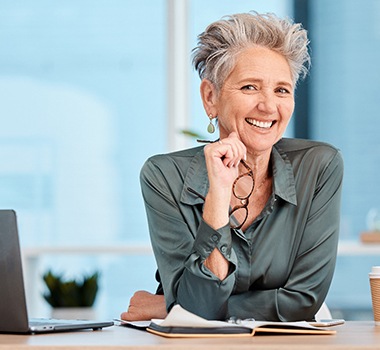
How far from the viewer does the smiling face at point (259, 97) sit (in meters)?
2.41

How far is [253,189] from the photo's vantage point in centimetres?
248

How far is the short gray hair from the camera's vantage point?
2441 mm

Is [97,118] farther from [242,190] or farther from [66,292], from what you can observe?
[242,190]

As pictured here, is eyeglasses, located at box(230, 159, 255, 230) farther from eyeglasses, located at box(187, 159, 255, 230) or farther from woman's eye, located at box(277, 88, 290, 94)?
woman's eye, located at box(277, 88, 290, 94)

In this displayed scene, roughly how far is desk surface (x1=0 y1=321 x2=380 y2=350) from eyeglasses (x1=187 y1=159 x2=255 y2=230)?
1.92ft

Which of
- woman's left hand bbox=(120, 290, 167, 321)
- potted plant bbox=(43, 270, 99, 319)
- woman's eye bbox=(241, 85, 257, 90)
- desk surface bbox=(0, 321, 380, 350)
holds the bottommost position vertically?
potted plant bbox=(43, 270, 99, 319)

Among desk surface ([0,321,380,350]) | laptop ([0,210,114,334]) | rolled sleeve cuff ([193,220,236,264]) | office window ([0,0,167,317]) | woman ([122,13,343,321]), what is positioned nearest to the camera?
desk surface ([0,321,380,350])

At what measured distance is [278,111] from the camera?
2.42 meters

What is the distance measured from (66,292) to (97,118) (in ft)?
3.71

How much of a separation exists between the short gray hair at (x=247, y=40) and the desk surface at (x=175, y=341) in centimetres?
91

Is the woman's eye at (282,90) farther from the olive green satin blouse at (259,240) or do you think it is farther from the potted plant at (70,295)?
the potted plant at (70,295)

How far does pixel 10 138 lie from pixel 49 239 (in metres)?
0.68

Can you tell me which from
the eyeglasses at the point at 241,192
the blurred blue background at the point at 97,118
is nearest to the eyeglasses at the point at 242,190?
the eyeglasses at the point at 241,192

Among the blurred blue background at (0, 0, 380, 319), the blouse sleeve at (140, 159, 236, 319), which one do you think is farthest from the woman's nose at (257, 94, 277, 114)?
the blurred blue background at (0, 0, 380, 319)
